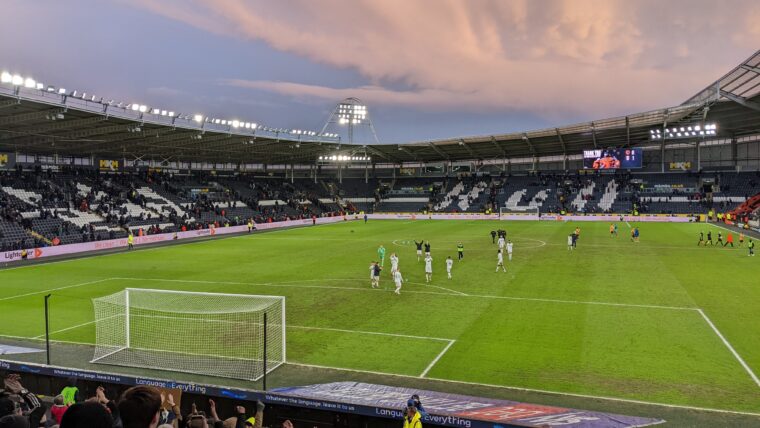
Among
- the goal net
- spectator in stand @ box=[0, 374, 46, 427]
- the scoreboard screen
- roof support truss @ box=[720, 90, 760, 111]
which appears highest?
roof support truss @ box=[720, 90, 760, 111]

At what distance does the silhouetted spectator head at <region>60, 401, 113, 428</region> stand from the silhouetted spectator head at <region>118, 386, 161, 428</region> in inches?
4.0

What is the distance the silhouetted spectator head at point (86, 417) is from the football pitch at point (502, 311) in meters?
10.3

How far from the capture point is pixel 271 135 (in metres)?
66.8

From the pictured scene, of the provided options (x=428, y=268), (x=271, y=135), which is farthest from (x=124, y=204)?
(x=428, y=268)

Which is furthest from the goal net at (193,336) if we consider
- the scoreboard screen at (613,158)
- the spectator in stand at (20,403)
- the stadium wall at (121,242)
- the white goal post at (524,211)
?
the scoreboard screen at (613,158)

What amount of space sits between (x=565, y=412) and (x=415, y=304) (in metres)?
11.4

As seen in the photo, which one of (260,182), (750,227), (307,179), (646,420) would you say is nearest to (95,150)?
(260,182)

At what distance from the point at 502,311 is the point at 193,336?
36.9 feet

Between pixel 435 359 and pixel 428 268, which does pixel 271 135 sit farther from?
pixel 435 359

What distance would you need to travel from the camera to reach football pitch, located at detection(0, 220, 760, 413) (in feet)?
43.6

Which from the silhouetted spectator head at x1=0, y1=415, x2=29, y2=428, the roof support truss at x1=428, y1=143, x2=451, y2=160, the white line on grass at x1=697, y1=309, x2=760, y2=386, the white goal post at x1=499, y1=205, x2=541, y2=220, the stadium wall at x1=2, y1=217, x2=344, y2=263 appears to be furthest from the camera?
the roof support truss at x1=428, y1=143, x2=451, y2=160

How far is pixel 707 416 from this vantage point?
1055cm

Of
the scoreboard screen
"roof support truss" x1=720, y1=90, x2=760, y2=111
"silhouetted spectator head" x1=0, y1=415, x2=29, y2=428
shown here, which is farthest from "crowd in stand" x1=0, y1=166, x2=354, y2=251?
"roof support truss" x1=720, y1=90, x2=760, y2=111

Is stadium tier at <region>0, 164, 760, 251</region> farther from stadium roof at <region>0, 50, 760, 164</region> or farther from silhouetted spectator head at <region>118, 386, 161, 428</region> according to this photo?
silhouetted spectator head at <region>118, 386, 161, 428</region>
